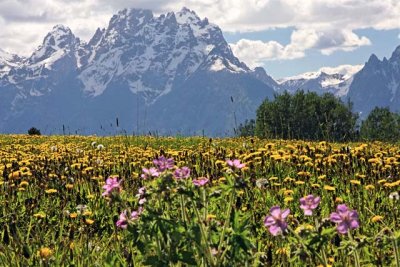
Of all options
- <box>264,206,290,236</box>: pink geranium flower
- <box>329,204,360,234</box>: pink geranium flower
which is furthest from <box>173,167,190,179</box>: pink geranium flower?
<box>329,204,360,234</box>: pink geranium flower

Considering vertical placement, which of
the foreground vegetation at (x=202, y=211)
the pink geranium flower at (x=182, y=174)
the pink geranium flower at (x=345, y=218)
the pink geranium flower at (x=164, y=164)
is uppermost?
the pink geranium flower at (x=164, y=164)

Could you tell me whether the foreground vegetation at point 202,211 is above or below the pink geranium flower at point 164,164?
below

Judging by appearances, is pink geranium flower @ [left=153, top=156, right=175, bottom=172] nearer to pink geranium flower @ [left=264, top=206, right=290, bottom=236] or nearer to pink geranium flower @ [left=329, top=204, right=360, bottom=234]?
pink geranium flower @ [left=264, top=206, right=290, bottom=236]

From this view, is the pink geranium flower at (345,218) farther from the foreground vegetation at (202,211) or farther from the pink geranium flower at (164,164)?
the pink geranium flower at (164,164)

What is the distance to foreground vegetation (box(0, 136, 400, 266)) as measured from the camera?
2461mm

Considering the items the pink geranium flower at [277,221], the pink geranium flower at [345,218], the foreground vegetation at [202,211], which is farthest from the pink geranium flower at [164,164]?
the pink geranium flower at [345,218]

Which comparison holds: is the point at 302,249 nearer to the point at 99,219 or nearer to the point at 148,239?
the point at 148,239

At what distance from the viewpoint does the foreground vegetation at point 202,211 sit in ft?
8.07

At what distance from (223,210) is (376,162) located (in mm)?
3649

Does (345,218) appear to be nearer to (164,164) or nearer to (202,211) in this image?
(164,164)

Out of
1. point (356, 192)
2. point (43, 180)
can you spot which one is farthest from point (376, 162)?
point (43, 180)

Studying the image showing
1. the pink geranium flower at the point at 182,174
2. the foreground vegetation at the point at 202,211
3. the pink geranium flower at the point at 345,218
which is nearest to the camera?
the pink geranium flower at the point at 345,218

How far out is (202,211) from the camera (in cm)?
326

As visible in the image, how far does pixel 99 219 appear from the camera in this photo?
21.3 ft
